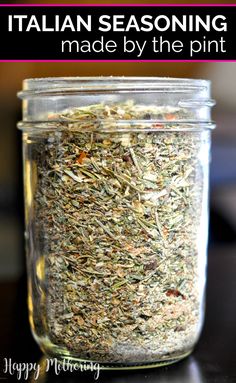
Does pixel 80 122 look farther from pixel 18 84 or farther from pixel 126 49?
pixel 18 84

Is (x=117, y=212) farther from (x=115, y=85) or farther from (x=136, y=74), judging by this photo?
(x=136, y=74)

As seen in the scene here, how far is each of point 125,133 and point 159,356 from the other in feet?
0.80

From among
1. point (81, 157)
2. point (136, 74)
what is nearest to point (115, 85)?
point (81, 157)

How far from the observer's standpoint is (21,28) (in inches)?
44.1

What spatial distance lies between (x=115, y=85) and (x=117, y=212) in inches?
5.4

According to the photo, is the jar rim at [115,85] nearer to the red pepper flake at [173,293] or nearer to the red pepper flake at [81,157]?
the red pepper flake at [81,157]

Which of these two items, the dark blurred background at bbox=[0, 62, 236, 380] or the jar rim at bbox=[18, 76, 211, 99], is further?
the dark blurred background at bbox=[0, 62, 236, 380]

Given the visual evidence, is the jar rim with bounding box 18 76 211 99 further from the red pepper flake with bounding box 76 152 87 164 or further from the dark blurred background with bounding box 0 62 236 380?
the dark blurred background with bounding box 0 62 236 380

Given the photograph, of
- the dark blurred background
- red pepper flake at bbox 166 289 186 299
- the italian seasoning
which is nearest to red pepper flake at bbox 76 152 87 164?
the italian seasoning

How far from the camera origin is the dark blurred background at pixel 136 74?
1561 millimetres

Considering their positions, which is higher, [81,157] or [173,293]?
[81,157]

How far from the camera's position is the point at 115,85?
28.3 inches

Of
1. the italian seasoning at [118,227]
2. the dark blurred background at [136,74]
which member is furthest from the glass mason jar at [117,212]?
the dark blurred background at [136,74]

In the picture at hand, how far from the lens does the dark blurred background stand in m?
1.56
